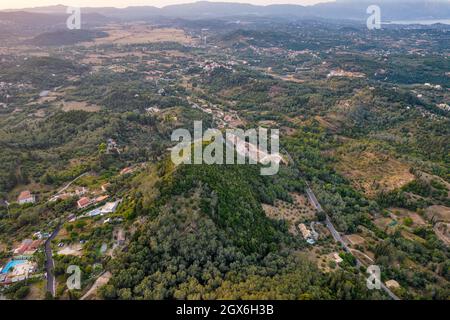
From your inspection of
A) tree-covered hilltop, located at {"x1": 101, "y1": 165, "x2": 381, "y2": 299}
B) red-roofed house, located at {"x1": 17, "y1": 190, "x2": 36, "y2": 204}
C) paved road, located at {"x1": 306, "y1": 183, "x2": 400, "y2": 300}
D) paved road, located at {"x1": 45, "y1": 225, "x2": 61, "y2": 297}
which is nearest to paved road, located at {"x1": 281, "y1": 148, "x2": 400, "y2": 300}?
paved road, located at {"x1": 306, "y1": 183, "x2": 400, "y2": 300}

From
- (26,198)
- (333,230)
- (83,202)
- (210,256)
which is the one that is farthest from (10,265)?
(333,230)

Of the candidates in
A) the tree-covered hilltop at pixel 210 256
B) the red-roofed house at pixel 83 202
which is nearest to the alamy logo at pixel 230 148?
the tree-covered hilltop at pixel 210 256

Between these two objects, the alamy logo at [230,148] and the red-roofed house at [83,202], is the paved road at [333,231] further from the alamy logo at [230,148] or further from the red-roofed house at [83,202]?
the red-roofed house at [83,202]

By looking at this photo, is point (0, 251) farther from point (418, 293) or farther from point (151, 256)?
point (418, 293)

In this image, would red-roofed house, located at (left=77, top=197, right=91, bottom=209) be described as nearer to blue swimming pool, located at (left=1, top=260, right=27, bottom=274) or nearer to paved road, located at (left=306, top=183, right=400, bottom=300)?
blue swimming pool, located at (left=1, top=260, right=27, bottom=274)

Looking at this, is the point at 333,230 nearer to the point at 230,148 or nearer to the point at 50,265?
the point at 230,148
